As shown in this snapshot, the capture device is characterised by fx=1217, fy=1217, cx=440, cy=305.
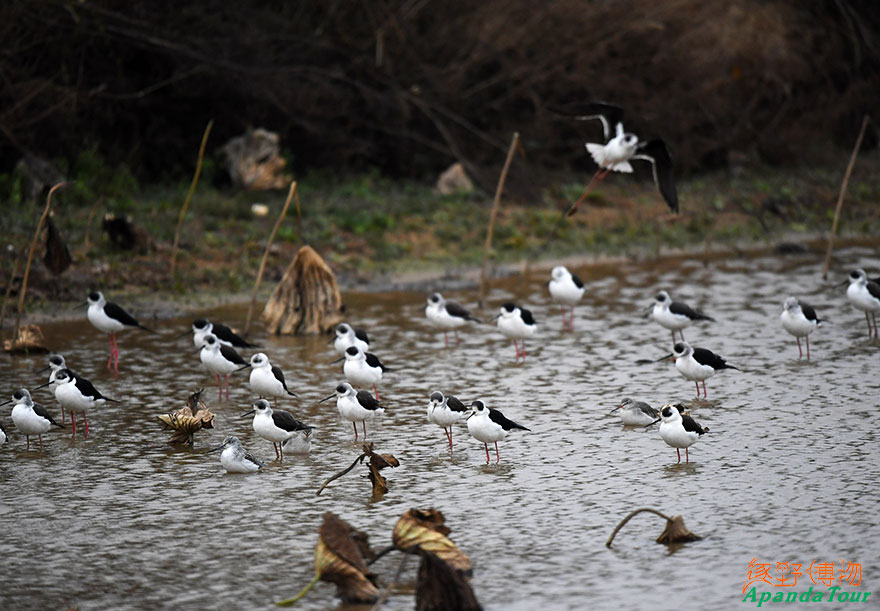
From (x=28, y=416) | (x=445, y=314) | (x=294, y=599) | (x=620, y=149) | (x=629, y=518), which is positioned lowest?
(x=294, y=599)

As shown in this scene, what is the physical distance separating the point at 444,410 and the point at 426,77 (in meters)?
13.6

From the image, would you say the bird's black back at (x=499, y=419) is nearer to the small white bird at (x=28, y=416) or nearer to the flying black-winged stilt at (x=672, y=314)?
the small white bird at (x=28, y=416)

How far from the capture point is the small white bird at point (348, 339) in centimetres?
1223

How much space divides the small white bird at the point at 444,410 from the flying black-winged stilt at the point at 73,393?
2844 millimetres

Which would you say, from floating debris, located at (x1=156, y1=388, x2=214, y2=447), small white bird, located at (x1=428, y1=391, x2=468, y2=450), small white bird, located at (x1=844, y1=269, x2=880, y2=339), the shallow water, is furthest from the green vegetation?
small white bird, located at (x1=428, y1=391, x2=468, y2=450)

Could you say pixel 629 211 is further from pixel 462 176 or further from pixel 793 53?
pixel 793 53

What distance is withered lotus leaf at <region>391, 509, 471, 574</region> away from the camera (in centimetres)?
665

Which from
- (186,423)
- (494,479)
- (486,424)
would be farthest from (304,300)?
(494,479)

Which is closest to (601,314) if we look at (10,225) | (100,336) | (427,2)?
(100,336)

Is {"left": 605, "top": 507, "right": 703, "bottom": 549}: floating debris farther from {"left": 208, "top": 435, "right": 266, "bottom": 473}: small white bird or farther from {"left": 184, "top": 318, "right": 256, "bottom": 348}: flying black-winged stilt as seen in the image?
{"left": 184, "top": 318, "right": 256, "bottom": 348}: flying black-winged stilt

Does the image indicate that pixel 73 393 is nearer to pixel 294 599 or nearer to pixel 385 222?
pixel 294 599

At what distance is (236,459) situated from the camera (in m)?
8.89

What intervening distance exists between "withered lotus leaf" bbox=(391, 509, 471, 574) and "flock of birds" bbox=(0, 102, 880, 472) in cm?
249

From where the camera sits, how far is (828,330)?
44.9 feet
